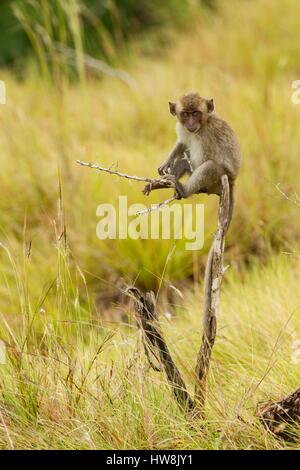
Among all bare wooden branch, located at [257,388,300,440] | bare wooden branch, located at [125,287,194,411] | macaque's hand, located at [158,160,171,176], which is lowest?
bare wooden branch, located at [257,388,300,440]

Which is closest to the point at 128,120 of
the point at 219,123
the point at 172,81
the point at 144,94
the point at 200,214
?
the point at 144,94

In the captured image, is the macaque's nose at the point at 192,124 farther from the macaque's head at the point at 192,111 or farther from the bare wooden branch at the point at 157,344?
the bare wooden branch at the point at 157,344

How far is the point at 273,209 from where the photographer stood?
5758mm

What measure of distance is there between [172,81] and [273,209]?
2.81 metres

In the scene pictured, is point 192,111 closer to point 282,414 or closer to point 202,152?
point 202,152

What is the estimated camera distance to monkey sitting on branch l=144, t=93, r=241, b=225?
9.88ft

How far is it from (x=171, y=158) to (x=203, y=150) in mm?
143

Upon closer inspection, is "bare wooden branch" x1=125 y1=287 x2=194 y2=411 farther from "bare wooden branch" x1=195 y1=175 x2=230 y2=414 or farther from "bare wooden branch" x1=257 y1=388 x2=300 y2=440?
"bare wooden branch" x1=257 y1=388 x2=300 y2=440

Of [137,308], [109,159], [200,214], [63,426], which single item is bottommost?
[63,426]

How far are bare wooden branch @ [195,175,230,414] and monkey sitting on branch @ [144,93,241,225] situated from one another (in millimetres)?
104

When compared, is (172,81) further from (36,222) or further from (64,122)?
(36,222)

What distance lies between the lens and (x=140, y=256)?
5527 millimetres

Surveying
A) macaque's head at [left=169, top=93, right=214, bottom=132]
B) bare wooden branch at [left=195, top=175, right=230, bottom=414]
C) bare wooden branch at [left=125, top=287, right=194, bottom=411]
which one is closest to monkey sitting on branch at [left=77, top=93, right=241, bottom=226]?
macaque's head at [left=169, top=93, right=214, bottom=132]

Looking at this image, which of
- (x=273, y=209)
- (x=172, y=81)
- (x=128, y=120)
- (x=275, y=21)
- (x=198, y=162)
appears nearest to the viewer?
(x=198, y=162)
